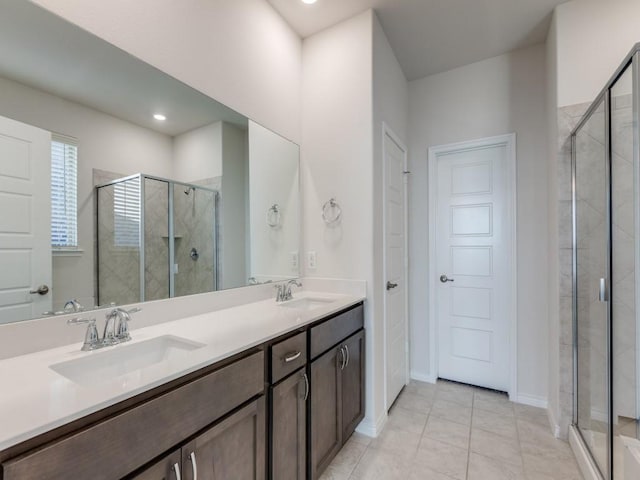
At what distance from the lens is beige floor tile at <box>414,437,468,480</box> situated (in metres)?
1.69

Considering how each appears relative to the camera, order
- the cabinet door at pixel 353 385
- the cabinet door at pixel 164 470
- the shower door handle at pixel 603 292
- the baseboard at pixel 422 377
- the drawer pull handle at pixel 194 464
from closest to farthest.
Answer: the cabinet door at pixel 164 470
the drawer pull handle at pixel 194 464
the shower door handle at pixel 603 292
the cabinet door at pixel 353 385
the baseboard at pixel 422 377

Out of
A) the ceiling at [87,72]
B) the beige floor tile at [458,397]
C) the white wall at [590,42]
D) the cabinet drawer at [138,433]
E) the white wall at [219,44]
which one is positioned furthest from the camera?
the beige floor tile at [458,397]

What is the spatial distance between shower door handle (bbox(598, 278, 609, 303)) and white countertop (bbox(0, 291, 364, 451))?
142 cm

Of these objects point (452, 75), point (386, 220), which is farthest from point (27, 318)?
point (452, 75)

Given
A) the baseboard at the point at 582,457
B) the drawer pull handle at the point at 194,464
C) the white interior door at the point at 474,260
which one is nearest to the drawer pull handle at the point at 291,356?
the drawer pull handle at the point at 194,464

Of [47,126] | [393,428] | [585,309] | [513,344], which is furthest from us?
[513,344]

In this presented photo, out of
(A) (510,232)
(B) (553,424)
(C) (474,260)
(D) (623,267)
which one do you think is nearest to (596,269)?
(D) (623,267)

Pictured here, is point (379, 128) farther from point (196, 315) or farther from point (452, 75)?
point (196, 315)

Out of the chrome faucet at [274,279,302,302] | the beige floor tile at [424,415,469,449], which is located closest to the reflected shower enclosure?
the chrome faucet at [274,279,302,302]

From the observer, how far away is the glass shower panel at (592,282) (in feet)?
5.18

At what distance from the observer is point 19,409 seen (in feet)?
2.15

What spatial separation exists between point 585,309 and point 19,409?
8.22ft

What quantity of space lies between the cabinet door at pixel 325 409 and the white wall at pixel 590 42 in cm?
219

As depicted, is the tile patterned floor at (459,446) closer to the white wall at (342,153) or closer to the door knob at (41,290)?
the white wall at (342,153)
